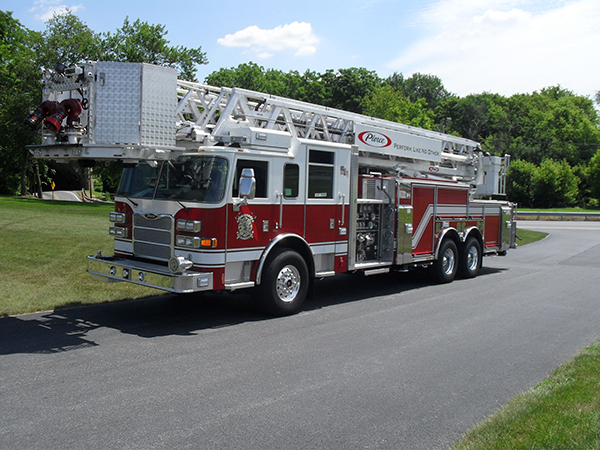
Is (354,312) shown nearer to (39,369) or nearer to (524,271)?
(39,369)

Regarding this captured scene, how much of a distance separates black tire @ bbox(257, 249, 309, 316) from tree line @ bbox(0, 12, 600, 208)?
30.2m

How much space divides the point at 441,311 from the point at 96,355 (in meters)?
5.59

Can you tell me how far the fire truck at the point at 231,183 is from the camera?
7387 millimetres

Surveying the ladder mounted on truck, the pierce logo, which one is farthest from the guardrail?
the ladder mounted on truck

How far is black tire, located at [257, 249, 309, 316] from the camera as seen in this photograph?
8438 mm

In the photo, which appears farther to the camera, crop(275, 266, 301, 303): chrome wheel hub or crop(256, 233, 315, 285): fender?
crop(275, 266, 301, 303): chrome wheel hub

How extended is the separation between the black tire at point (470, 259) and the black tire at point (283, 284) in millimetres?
5657

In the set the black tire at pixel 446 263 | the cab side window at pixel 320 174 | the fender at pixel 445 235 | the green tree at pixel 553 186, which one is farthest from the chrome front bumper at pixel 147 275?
the green tree at pixel 553 186

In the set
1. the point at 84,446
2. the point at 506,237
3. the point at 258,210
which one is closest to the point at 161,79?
the point at 258,210

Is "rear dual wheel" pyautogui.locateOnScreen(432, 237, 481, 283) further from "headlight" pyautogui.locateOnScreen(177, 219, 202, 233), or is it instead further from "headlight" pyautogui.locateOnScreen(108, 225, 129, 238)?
"headlight" pyautogui.locateOnScreen(108, 225, 129, 238)

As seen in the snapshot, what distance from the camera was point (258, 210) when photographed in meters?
8.40

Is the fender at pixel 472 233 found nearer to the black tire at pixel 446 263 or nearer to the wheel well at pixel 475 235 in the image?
the wheel well at pixel 475 235

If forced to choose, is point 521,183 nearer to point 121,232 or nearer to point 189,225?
point 121,232

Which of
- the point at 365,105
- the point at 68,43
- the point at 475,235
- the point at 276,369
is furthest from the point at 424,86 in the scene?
the point at 276,369
